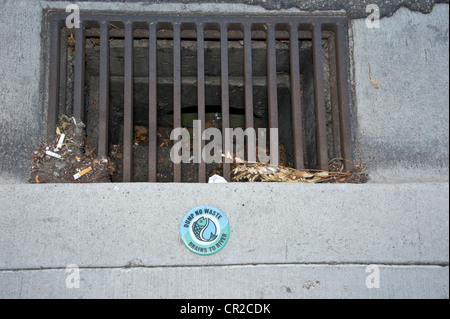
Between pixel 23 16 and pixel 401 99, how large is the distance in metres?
2.25

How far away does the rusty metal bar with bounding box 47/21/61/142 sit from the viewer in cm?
200

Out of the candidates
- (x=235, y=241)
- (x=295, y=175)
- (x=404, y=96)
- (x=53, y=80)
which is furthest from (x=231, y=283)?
(x=53, y=80)

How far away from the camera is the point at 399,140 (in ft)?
6.48

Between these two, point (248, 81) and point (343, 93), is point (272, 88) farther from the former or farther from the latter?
point (343, 93)

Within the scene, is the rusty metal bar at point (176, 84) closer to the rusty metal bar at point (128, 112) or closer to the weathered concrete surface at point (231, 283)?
the rusty metal bar at point (128, 112)

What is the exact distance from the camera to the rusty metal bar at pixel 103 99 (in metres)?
2.02

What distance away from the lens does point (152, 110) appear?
205 centimetres

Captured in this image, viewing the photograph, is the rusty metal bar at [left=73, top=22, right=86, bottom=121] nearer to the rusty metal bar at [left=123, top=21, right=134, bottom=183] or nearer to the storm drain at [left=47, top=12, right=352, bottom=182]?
the storm drain at [left=47, top=12, right=352, bottom=182]

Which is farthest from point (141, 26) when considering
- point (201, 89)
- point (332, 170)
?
point (332, 170)

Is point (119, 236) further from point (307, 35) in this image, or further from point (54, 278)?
point (307, 35)

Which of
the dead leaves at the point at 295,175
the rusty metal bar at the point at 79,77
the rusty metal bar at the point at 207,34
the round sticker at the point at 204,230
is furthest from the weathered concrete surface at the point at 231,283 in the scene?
the rusty metal bar at the point at 207,34

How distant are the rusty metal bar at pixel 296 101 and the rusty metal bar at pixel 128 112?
960 mm

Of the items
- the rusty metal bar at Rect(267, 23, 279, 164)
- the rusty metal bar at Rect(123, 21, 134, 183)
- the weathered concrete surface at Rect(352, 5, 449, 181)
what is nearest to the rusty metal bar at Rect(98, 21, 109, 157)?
the rusty metal bar at Rect(123, 21, 134, 183)

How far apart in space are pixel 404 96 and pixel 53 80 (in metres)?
2.04
